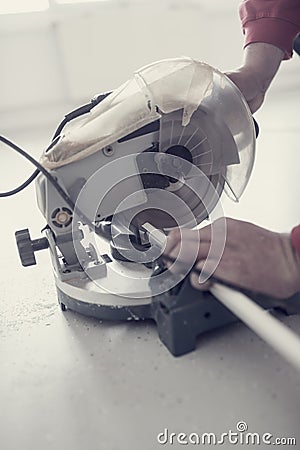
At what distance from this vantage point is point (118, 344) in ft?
2.55

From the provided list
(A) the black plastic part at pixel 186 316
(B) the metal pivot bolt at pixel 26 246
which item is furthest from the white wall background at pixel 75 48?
(A) the black plastic part at pixel 186 316

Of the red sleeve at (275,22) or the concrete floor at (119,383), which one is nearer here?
the concrete floor at (119,383)

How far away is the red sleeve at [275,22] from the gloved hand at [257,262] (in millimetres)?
530

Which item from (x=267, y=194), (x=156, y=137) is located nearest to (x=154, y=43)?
(x=267, y=194)

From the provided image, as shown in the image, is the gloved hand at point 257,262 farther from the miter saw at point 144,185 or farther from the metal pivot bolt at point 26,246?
the metal pivot bolt at point 26,246

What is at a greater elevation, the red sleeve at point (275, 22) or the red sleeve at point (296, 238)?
the red sleeve at point (275, 22)

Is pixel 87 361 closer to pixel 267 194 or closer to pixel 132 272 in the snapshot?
pixel 132 272

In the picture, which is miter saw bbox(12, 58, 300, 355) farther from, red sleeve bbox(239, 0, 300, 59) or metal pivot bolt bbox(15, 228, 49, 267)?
red sleeve bbox(239, 0, 300, 59)

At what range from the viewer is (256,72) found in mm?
1035

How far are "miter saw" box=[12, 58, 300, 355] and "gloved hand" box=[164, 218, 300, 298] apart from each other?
42 millimetres

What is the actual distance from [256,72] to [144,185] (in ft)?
1.27

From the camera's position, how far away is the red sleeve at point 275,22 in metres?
1.07

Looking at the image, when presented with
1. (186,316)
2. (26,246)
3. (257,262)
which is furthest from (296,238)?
(26,246)

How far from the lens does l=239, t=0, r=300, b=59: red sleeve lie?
1.07 m
